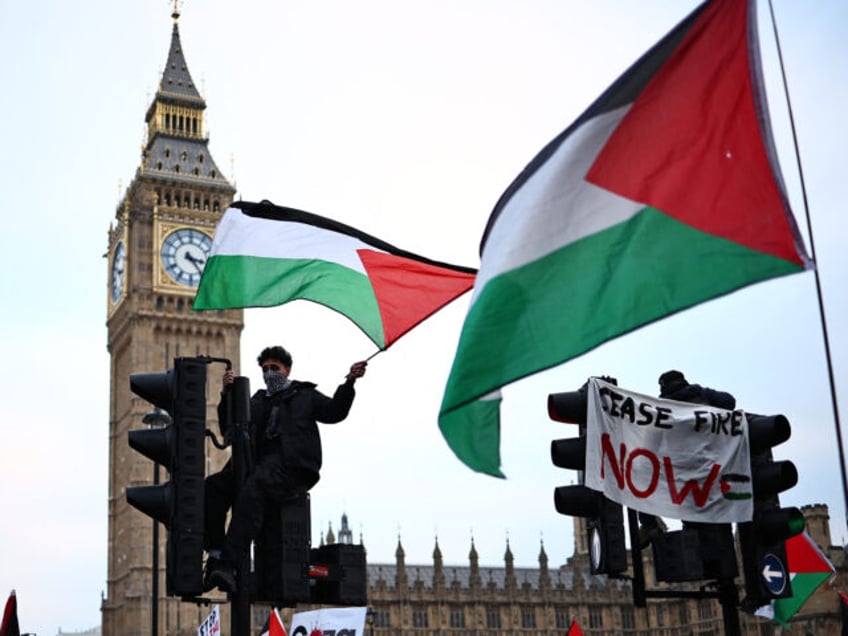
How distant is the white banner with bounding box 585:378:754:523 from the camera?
7496 mm

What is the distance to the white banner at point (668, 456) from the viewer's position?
295 inches

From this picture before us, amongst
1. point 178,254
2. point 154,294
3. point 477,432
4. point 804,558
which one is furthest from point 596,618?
point 477,432

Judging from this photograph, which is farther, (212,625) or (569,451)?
(212,625)

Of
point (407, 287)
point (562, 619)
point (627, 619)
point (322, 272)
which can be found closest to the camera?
point (322, 272)

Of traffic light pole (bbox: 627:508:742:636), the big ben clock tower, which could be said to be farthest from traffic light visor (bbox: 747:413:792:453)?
the big ben clock tower

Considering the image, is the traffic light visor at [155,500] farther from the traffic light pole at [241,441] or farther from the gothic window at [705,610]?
the gothic window at [705,610]

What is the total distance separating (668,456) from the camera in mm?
7781

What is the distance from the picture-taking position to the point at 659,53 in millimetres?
6188

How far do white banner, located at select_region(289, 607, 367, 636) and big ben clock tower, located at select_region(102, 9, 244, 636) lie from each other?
54821 millimetres

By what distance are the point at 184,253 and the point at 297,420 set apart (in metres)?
68.1

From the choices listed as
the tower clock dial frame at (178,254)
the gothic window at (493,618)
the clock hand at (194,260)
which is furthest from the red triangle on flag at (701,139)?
the gothic window at (493,618)

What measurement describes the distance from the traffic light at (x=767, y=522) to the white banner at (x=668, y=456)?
0.25 ft

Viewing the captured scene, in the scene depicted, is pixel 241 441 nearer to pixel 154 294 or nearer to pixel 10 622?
pixel 10 622

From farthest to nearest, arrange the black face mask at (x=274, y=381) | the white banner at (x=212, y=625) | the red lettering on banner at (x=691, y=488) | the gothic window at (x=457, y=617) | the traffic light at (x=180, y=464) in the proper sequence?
1. the gothic window at (x=457, y=617)
2. the white banner at (x=212, y=625)
3. the red lettering on banner at (x=691, y=488)
4. the black face mask at (x=274, y=381)
5. the traffic light at (x=180, y=464)
